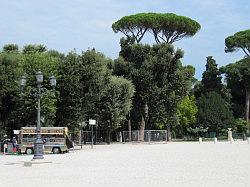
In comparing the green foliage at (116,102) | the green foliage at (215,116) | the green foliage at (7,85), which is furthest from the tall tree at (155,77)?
the green foliage at (7,85)

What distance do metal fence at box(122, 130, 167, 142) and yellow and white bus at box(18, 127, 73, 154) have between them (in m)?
24.3

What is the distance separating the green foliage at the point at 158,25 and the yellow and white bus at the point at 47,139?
3039 centimetres

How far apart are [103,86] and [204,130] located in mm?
34930

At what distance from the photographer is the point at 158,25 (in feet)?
218

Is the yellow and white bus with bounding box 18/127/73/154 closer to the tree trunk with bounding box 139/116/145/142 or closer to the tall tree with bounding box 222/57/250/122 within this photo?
the tree trunk with bounding box 139/116/145/142

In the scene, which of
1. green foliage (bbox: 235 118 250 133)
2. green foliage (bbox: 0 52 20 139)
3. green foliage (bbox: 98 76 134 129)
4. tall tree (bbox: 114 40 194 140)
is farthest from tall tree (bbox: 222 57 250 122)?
green foliage (bbox: 0 52 20 139)

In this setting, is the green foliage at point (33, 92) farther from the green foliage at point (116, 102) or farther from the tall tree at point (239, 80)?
the tall tree at point (239, 80)

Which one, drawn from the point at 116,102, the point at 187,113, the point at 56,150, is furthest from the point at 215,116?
the point at 56,150

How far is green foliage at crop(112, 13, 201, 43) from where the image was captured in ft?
217

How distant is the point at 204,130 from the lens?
7619cm

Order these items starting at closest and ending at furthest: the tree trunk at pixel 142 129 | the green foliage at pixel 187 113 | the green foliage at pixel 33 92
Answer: the green foliage at pixel 33 92
the tree trunk at pixel 142 129
the green foliage at pixel 187 113

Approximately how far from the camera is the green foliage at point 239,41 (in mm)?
80000

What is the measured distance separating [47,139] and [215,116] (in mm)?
44414

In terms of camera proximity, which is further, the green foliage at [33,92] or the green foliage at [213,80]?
the green foliage at [213,80]
